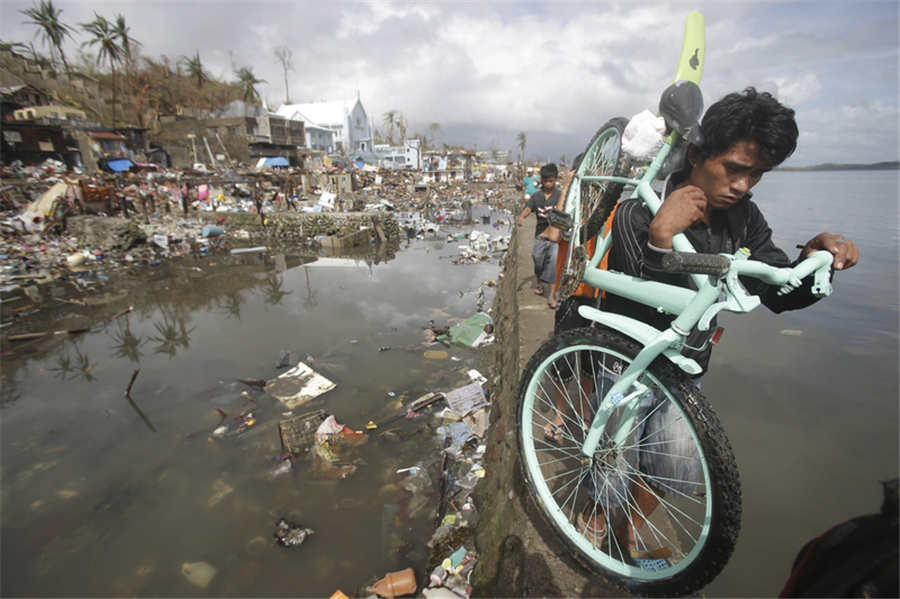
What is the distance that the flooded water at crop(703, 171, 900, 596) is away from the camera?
10.4 ft

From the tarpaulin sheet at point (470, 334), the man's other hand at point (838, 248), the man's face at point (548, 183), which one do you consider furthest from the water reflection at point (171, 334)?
the man's other hand at point (838, 248)

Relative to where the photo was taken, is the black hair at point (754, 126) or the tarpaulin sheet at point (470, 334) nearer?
the black hair at point (754, 126)

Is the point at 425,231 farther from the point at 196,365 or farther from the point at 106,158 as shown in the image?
the point at 106,158

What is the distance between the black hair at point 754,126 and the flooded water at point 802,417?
1.00 metres

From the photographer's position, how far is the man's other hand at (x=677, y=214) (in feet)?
3.86

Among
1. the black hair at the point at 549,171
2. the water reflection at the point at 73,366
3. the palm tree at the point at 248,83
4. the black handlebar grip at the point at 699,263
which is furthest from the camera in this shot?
the palm tree at the point at 248,83

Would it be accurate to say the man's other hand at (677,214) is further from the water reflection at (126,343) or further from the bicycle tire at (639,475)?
the water reflection at (126,343)

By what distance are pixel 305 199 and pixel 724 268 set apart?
20.3 meters

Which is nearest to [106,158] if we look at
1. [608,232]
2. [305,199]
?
[305,199]

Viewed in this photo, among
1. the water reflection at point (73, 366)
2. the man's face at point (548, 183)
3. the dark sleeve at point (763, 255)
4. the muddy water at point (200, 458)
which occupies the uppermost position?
the man's face at point (548, 183)

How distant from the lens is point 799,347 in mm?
6379

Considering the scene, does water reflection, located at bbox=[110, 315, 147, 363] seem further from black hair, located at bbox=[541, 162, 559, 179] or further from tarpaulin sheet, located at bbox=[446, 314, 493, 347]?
black hair, located at bbox=[541, 162, 559, 179]

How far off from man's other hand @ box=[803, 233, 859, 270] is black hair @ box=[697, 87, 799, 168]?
28cm

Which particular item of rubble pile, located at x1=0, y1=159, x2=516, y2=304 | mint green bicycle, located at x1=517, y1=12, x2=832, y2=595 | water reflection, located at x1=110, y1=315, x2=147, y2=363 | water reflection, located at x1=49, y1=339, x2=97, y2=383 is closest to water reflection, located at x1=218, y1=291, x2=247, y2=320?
water reflection, located at x1=110, y1=315, x2=147, y2=363
